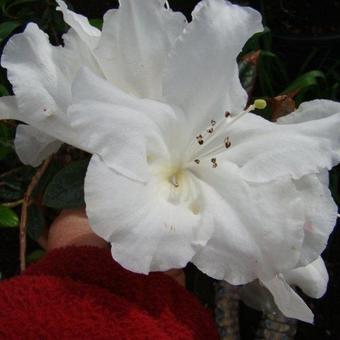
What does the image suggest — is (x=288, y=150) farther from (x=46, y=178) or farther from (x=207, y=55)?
(x=46, y=178)

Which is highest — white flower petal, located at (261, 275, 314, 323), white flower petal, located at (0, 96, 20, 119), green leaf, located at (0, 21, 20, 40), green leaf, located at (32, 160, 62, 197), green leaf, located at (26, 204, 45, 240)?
white flower petal, located at (0, 96, 20, 119)

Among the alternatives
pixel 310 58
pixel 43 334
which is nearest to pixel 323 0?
pixel 310 58

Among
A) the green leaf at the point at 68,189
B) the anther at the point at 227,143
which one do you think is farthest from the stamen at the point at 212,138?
the green leaf at the point at 68,189

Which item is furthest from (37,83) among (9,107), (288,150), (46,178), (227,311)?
(227,311)

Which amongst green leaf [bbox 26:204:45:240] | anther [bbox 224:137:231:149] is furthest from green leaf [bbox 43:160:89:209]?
anther [bbox 224:137:231:149]

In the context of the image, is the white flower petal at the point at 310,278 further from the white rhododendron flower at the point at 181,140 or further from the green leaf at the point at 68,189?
the green leaf at the point at 68,189

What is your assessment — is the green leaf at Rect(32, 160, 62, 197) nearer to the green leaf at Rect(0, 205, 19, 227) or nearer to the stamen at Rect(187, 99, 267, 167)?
the green leaf at Rect(0, 205, 19, 227)
